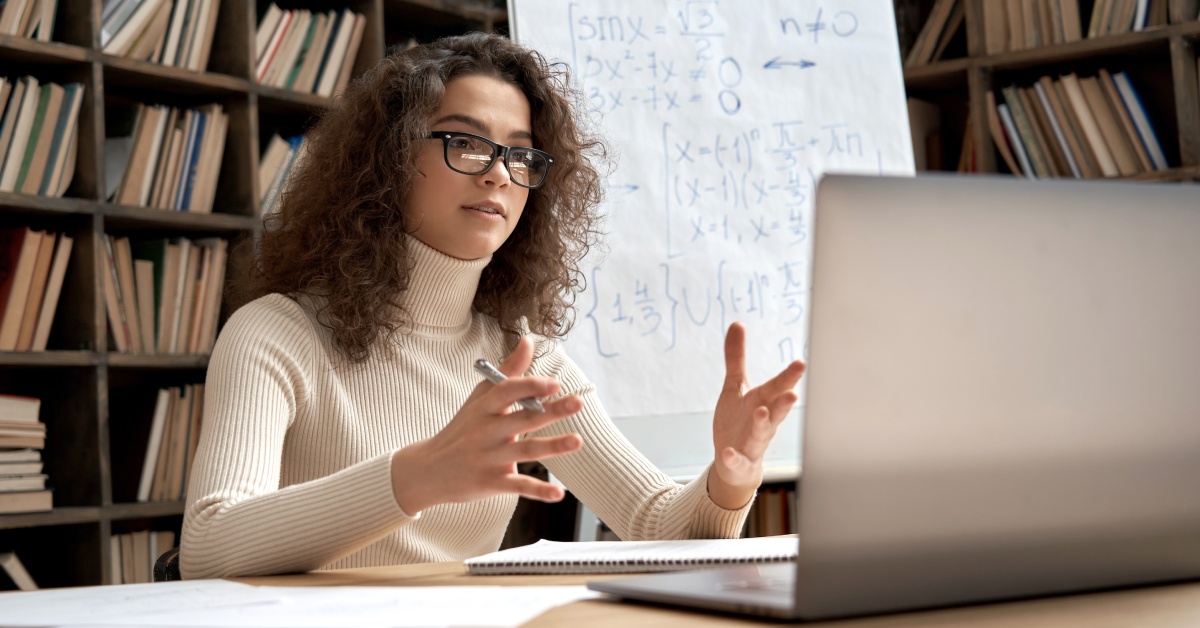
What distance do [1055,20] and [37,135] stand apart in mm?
2315

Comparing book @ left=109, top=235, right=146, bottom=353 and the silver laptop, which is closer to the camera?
the silver laptop

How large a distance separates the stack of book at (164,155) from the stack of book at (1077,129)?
1.91 metres

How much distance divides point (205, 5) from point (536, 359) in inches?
55.7

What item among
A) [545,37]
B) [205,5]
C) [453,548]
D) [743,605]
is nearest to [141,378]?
[205,5]

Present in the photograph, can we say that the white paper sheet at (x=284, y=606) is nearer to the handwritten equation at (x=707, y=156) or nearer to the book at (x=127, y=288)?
the handwritten equation at (x=707, y=156)

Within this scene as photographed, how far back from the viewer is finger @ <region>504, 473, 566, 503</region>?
799 millimetres

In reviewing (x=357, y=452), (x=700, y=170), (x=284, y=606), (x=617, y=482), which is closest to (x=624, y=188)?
(x=700, y=170)

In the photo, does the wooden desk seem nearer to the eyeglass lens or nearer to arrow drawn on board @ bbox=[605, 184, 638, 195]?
the eyeglass lens

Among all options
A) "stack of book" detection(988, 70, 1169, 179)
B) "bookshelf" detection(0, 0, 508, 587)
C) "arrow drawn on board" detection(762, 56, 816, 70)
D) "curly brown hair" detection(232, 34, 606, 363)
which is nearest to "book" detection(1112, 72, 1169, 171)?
"stack of book" detection(988, 70, 1169, 179)

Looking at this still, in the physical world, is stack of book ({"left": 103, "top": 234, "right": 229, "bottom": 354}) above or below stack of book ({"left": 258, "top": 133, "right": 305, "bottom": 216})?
below

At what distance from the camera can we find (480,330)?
5.16ft

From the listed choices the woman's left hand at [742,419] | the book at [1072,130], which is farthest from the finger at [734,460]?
the book at [1072,130]

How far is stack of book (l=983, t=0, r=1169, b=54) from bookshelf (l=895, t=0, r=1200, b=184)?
0.01 meters

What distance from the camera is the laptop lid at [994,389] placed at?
0.55m
